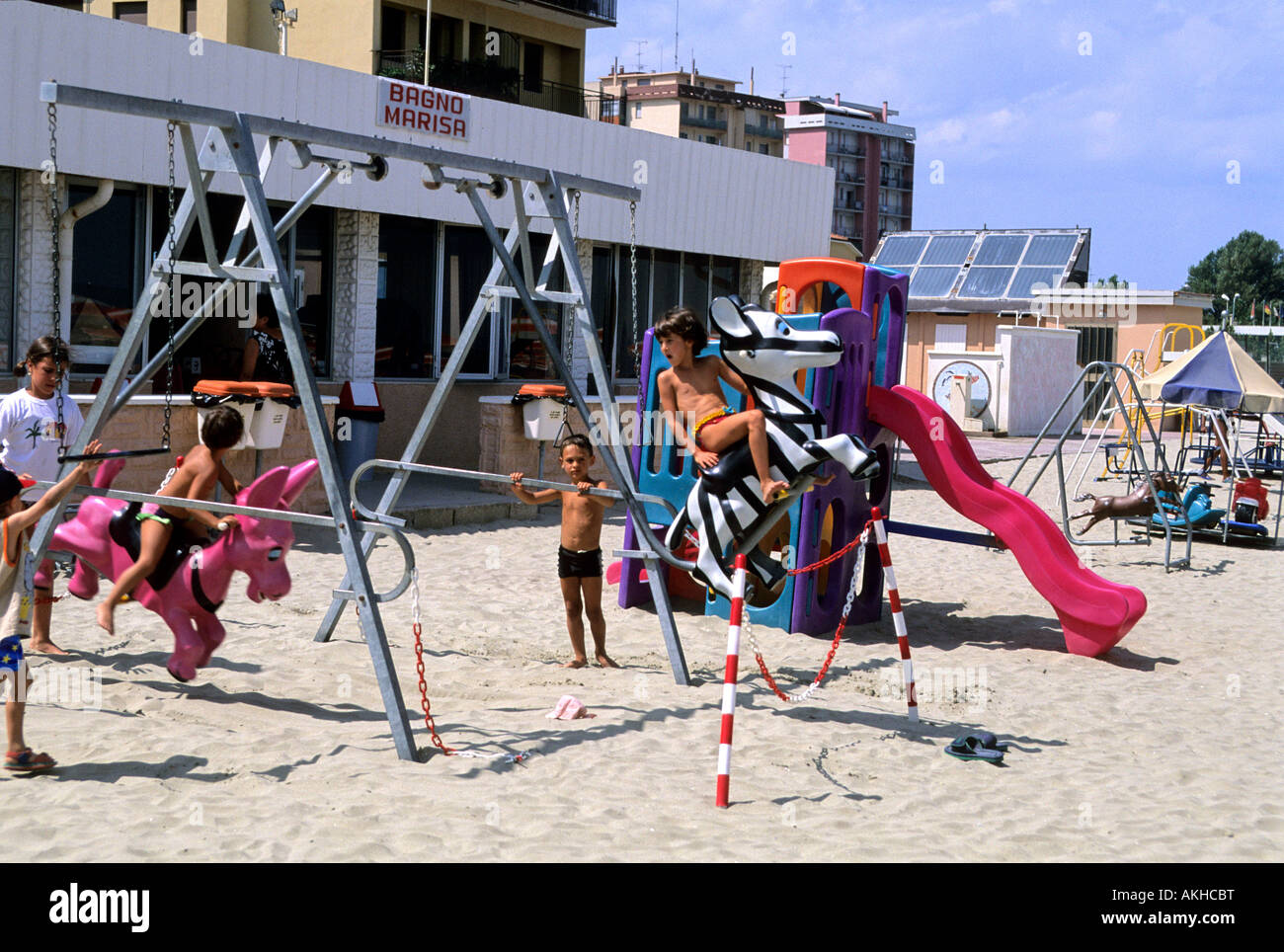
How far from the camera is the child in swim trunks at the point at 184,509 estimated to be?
6137 millimetres

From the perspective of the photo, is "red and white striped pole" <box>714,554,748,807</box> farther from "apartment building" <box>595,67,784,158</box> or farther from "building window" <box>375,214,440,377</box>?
"apartment building" <box>595,67,784,158</box>

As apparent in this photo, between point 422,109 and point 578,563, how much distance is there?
369 inches

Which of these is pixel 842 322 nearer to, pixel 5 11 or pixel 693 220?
pixel 5 11

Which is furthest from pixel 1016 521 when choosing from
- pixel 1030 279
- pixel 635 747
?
pixel 1030 279

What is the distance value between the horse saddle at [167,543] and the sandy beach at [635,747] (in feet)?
2.18

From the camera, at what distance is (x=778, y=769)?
5.99m

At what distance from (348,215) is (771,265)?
813 cm

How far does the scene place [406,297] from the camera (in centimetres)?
1577

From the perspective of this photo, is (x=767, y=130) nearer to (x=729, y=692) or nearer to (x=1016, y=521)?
(x=1016, y=521)

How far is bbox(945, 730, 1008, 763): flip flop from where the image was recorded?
20.7 ft

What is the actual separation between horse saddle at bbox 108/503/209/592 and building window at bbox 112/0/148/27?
23.5m

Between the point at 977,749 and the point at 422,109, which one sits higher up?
the point at 422,109

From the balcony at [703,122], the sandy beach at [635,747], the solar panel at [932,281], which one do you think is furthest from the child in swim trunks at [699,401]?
the balcony at [703,122]

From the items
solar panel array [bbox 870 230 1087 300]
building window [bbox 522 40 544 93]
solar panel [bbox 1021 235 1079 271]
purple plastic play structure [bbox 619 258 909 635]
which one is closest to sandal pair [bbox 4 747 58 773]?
purple plastic play structure [bbox 619 258 909 635]
